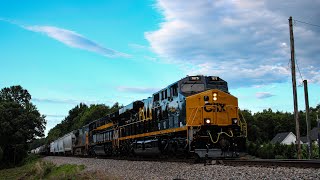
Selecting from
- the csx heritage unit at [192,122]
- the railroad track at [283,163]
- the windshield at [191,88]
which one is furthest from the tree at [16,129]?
the railroad track at [283,163]

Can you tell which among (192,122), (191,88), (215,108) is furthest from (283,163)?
(191,88)

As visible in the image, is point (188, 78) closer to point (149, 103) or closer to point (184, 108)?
point (184, 108)

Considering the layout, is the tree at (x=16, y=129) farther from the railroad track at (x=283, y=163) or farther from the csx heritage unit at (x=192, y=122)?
the railroad track at (x=283, y=163)

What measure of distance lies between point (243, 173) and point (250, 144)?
21.0 m

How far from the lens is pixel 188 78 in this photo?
17453 millimetres

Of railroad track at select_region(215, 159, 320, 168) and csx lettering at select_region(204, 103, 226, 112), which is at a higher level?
csx lettering at select_region(204, 103, 226, 112)

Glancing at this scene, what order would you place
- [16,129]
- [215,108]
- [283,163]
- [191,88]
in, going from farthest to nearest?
[16,129] < [191,88] < [215,108] < [283,163]

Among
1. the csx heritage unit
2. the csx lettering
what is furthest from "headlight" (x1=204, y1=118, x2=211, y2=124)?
the csx lettering

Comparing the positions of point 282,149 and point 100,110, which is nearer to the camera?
point 282,149

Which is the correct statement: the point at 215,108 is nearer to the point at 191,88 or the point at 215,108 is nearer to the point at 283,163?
the point at 191,88

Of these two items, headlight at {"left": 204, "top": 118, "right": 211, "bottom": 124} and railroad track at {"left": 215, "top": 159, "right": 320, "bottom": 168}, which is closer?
railroad track at {"left": 215, "top": 159, "right": 320, "bottom": 168}

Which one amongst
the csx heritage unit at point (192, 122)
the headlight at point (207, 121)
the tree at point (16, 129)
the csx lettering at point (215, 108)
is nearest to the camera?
the csx heritage unit at point (192, 122)

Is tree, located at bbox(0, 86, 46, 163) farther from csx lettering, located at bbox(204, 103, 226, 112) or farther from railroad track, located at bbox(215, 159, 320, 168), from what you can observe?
railroad track, located at bbox(215, 159, 320, 168)

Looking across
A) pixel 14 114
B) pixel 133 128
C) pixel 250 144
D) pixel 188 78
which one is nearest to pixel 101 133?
pixel 133 128
